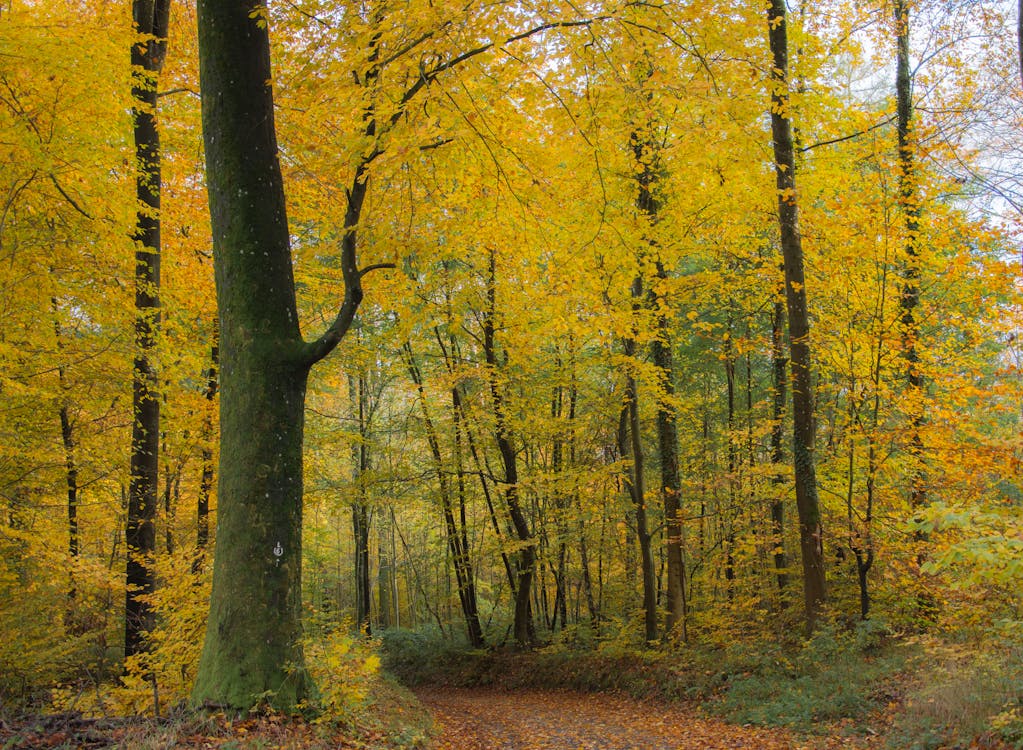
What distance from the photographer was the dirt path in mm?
6895

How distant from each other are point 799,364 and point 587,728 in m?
5.69

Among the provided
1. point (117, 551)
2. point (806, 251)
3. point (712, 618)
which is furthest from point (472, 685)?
point (806, 251)

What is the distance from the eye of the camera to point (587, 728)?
27.9 feet

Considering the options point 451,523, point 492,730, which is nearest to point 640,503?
point 492,730

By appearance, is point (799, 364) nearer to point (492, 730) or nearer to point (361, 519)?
point (492, 730)

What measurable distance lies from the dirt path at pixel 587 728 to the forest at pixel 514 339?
173mm

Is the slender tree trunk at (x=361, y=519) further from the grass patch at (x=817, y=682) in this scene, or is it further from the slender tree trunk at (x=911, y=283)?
the slender tree trunk at (x=911, y=283)

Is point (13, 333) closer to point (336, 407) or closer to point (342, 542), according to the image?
point (336, 407)

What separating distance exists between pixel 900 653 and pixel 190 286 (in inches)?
462

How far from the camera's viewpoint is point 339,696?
5.17 metres

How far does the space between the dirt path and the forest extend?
0.17 meters

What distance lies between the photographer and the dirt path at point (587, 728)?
6895 mm

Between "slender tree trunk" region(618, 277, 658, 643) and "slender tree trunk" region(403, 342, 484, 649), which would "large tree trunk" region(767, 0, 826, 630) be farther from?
"slender tree trunk" region(403, 342, 484, 649)

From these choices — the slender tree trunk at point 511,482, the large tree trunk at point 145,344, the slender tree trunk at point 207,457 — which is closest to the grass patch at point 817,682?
the slender tree trunk at point 511,482
